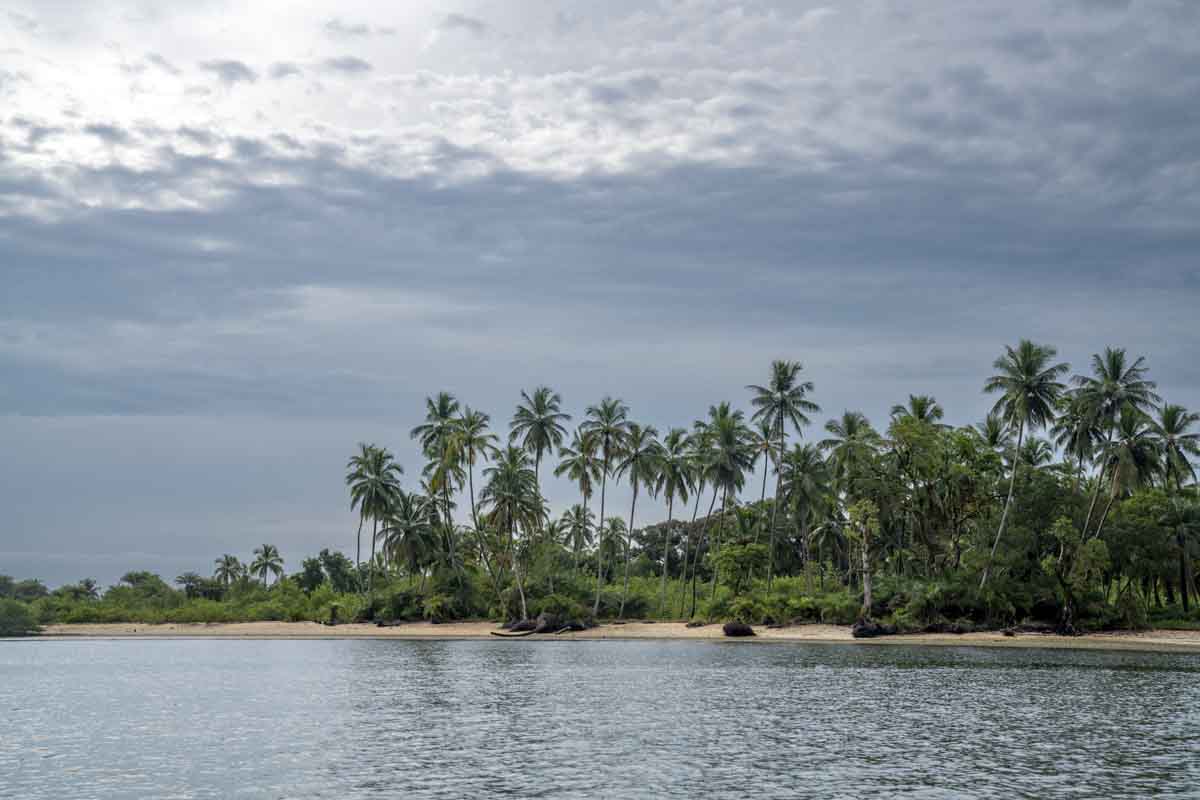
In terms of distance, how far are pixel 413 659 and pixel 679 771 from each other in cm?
4193

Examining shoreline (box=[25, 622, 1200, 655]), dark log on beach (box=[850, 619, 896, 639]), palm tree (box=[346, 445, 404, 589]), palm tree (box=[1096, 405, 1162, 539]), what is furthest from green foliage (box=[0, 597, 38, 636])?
palm tree (box=[1096, 405, 1162, 539])

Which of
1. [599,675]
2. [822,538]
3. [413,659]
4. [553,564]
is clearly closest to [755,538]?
[822,538]

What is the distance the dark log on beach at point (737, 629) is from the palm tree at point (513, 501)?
1929cm

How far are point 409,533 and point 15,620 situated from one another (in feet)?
161

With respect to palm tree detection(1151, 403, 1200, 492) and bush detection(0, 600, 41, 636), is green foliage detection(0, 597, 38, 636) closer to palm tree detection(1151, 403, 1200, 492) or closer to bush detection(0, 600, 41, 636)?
bush detection(0, 600, 41, 636)

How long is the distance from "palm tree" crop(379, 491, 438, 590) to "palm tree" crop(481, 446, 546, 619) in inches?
324

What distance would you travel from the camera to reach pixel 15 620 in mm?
112812

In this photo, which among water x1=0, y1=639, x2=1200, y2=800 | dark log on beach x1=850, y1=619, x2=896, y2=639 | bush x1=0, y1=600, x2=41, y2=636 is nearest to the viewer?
water x1=0, y1=639, x2=1200, y2=800

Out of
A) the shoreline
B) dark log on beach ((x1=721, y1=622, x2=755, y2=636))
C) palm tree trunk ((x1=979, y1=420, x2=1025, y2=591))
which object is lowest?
the shoreline

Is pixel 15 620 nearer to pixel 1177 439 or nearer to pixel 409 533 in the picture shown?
pixel 409 533

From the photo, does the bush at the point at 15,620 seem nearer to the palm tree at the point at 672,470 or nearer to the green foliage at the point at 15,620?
the green foliage at the point at 15,620

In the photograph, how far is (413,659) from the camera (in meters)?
64.6

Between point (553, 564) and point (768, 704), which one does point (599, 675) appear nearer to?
point (768, 704)

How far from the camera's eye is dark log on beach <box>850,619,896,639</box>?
247 ft
